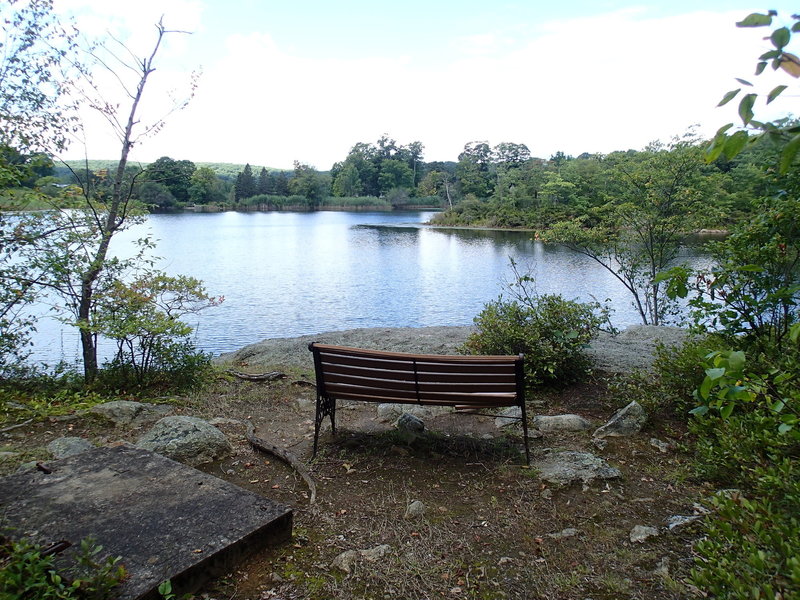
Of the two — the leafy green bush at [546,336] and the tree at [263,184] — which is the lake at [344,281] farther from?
the tree at [263,184]

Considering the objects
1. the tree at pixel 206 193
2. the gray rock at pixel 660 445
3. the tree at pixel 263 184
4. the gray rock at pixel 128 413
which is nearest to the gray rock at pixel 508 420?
the gray rock at pixel 660 445

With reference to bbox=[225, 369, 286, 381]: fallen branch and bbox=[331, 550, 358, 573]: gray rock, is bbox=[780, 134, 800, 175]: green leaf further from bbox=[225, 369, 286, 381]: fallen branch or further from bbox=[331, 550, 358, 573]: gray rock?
bbox=[225, 369, 286, 381]: fallen branch

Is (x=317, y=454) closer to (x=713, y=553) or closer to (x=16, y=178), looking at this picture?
(x=713, y=553)

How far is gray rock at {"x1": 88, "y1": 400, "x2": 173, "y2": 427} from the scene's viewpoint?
493 centimetres

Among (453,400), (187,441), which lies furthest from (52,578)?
(453,400)

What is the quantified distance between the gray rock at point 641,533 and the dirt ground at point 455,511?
2 cm

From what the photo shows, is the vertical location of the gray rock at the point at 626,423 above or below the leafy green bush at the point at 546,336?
below

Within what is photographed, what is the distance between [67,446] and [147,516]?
1.85 m

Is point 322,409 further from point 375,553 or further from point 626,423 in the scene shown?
point 626,423

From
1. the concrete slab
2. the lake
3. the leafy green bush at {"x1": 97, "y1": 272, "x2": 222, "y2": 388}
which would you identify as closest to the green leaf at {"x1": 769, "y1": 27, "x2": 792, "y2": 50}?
the concrete slab

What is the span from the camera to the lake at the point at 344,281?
15.0 metres

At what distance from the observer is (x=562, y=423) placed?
458 centimetres

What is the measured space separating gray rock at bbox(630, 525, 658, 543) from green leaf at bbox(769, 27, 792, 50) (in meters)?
2.56

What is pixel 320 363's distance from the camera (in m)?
4.18
